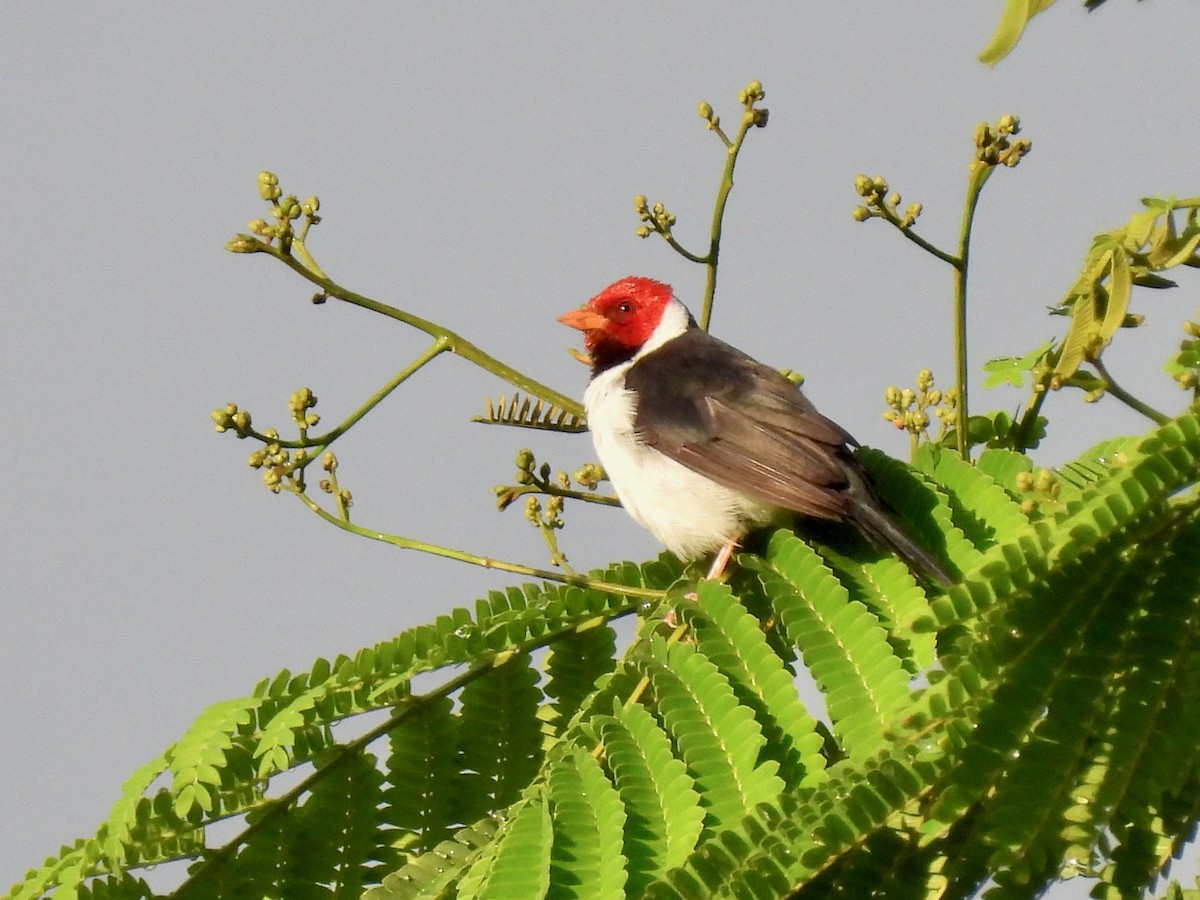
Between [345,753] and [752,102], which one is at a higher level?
[752,102]

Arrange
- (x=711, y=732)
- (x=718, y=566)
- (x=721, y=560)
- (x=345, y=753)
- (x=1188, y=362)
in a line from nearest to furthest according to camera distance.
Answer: (x=1188, y=362)
(x=711, y=732)
(x=345, y=753)
(x=718, y=566)
(x=721, y=560)

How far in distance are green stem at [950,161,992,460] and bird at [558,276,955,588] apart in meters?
0.43

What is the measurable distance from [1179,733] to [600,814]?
93 cm

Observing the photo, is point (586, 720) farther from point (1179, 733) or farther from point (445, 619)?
point (1179, 733)

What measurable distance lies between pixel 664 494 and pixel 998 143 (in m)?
1.53

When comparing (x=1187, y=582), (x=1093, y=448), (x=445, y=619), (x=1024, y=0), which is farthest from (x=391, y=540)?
(x=1024, y=0)

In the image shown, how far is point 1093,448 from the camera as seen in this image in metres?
3.21

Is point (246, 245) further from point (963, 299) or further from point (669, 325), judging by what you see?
point (669, 325)

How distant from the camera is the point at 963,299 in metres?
3.52

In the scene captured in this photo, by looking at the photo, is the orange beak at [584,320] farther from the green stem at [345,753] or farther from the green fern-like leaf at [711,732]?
the green fern-like leaf at [711,732]

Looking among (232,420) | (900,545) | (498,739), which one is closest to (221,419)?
(232,420)

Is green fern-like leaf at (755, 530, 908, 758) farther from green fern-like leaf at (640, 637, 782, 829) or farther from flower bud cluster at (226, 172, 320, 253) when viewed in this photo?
flower bud cluster at (226, 172, 320, 253)

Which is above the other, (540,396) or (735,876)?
(540,396)

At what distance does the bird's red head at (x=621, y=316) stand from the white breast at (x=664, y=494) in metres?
0.98
